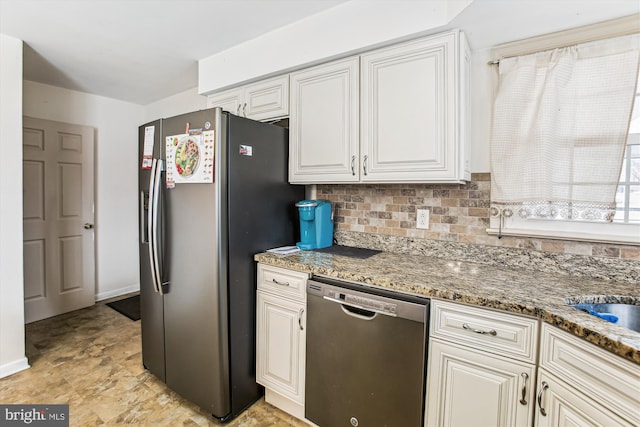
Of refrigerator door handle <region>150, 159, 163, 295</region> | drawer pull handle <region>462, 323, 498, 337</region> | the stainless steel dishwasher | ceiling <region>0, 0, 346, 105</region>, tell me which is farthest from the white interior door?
drawer pull handle <region>462, 323, 498, 337</region>

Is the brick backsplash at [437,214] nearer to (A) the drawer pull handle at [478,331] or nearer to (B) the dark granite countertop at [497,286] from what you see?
(B) the dark granite countertop at [497,286]

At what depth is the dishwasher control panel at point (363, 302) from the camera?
135cm

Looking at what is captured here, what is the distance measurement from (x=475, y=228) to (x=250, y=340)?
57.7 inches

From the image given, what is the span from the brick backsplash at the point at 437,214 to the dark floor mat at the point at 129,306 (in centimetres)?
243

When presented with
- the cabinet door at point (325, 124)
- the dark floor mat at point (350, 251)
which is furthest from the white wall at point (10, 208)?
the dark floor mat at point (350, 251)

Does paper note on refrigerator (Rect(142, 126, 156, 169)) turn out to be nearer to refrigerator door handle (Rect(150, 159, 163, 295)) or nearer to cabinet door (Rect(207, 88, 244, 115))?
refrigerator door handle (Rect(150, 159, 163, 295))

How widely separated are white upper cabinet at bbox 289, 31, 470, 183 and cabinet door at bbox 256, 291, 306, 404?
80 centimetres

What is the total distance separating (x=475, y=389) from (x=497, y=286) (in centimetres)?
42

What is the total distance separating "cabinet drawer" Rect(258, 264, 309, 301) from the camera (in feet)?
Answer: 5.47

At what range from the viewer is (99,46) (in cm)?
230

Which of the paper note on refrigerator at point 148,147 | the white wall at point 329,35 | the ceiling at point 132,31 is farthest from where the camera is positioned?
the paper note on refrigerator at point 148,147

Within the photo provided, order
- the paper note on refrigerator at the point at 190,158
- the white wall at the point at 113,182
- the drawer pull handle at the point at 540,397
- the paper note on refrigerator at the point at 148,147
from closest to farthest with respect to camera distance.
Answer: the drawer pull handle at the point at 540,397, the paper note on refrigerator at the point at 190,158, the paper note on refrigerator at the point at 148,147, the white wall at the point at 113,182

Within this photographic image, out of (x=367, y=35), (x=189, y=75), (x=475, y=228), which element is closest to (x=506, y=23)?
(x=367, y=35)

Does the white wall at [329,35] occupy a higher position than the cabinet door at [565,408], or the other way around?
the white wall at [329,35]
